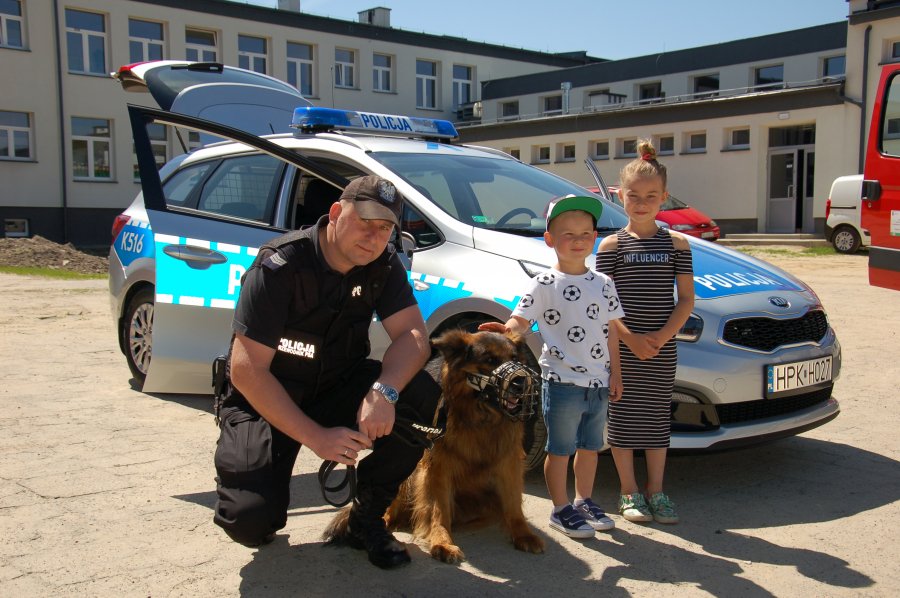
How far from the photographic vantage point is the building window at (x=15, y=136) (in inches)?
1141

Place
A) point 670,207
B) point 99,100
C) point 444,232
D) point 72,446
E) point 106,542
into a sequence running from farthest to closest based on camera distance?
1. point 99,100
2. point 670,207
3. point 72,446
4. point 444,232
5. point 106,542

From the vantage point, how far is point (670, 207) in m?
21.7

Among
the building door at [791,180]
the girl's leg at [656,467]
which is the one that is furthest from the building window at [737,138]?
the girl's leg at [656,467]

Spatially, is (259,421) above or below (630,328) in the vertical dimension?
below

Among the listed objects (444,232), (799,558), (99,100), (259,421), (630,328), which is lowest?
(799,558)

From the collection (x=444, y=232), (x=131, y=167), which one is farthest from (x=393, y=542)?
(x=131, y=167)

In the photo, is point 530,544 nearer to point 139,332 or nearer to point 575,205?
point 575,205

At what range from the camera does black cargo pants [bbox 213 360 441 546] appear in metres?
3.18

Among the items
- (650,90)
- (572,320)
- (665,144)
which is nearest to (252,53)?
(650,90)

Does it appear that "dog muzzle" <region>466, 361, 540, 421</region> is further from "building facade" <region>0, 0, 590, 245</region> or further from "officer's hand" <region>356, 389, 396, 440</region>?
"building facade" <region>0, 0, 590, 245</region>

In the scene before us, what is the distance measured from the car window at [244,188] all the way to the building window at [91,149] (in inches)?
1079

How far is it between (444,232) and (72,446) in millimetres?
2471

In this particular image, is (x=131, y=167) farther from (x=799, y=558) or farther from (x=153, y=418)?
(x=799, y=558)

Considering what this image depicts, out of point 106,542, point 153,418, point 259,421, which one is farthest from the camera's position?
point 153,418
